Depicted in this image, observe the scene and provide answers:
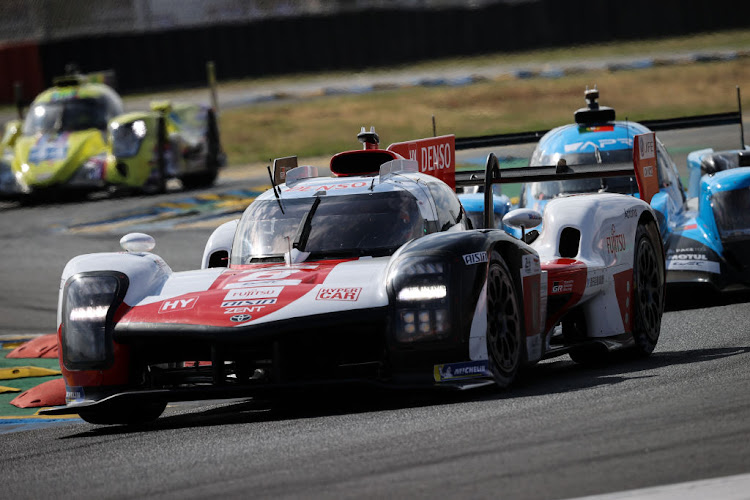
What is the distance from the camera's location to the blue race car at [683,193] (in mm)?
10930

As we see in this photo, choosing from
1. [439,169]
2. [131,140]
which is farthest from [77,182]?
[439,169]

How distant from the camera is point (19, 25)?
3756cm

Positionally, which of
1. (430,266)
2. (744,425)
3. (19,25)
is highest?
(19,25)

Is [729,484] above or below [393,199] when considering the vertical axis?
below

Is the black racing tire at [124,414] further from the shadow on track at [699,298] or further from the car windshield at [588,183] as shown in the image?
the car windshield at [588,183]

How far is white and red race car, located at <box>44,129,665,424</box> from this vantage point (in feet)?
22.1

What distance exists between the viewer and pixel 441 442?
5.58 meters

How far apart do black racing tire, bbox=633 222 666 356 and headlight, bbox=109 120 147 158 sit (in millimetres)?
13299

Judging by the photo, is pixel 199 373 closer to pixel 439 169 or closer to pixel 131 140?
pixel 439 169

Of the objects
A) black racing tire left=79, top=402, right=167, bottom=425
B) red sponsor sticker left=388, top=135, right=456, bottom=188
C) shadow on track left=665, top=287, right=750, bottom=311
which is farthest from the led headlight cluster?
shadow on track left=665, top=287, right=750, bottom=311

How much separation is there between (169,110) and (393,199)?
14.8 m

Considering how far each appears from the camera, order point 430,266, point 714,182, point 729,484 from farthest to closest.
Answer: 1. point 714,182
2. point 430,266
3. point 729,484

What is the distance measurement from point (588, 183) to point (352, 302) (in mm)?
5569

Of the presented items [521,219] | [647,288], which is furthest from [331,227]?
[647,288]
